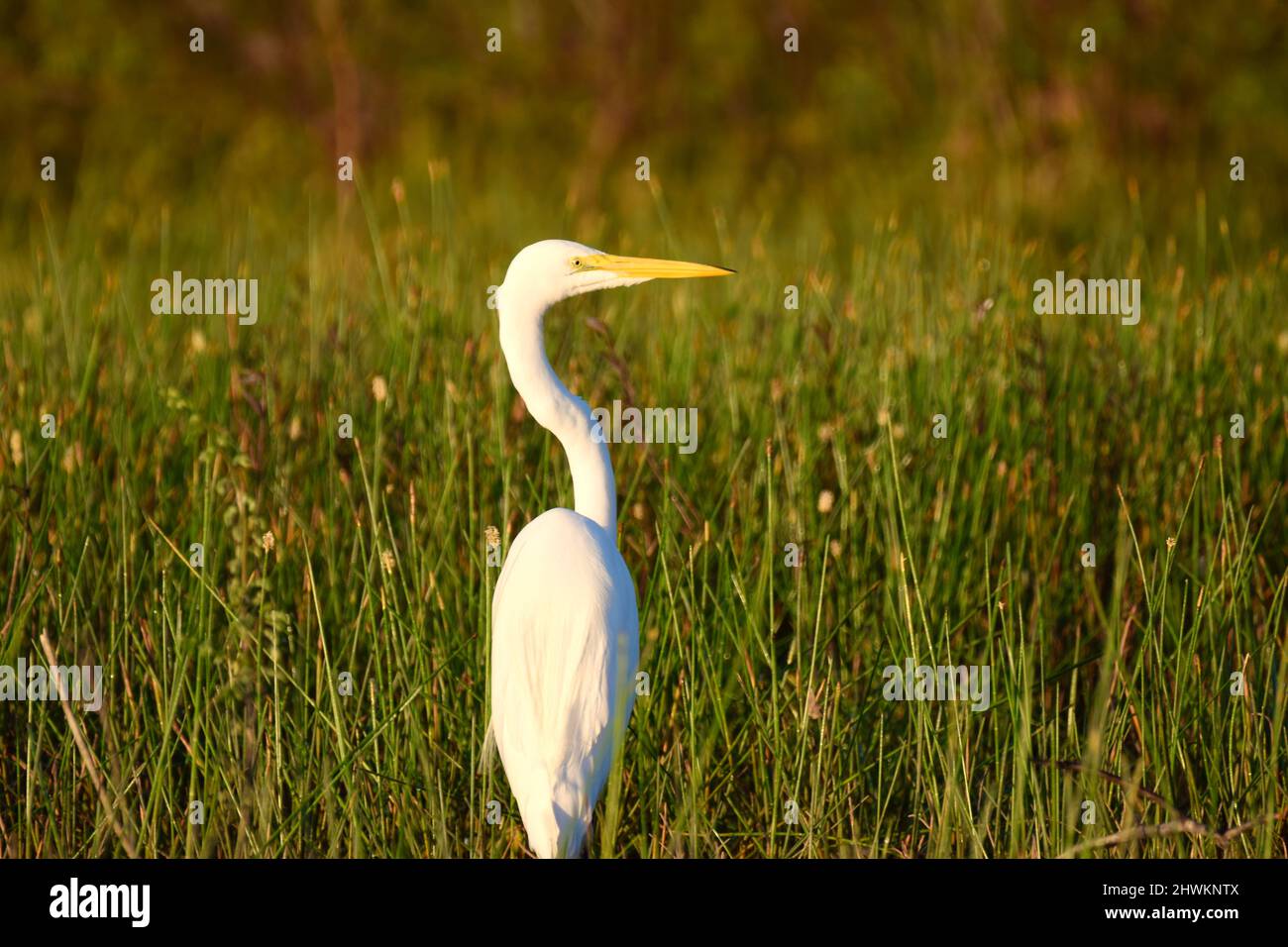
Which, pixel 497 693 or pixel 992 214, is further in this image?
pixel 992 214

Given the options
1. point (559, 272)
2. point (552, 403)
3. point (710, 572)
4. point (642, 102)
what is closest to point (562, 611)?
point (552, 403)

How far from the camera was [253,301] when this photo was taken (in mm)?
4055

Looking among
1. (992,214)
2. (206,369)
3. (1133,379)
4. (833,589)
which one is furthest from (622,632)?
(992,214)

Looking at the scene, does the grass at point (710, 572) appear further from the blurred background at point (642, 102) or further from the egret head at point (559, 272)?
the blurred background at point (642, 102)

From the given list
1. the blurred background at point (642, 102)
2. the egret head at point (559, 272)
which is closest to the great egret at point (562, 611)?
the egret head at point (559, 272)

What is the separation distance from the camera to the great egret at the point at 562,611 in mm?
2232

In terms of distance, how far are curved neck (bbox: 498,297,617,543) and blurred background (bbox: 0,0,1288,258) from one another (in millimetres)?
6292

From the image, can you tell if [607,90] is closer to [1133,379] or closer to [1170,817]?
[1133,379]

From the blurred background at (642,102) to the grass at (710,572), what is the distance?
466 centimetres

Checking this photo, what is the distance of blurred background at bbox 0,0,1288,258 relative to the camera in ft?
30.5

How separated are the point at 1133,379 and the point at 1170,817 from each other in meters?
1.51

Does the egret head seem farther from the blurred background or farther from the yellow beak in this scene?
the blurred background

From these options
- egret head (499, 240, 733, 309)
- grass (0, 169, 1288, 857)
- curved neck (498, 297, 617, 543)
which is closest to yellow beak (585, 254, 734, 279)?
egret head (499, 240, 733, 309)

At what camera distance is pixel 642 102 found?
37.7 feet
